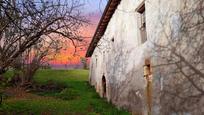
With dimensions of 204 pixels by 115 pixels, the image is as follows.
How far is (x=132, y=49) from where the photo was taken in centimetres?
1234

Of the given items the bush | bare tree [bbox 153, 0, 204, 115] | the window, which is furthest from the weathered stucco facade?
the bush

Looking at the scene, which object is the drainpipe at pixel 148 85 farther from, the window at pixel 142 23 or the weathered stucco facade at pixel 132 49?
the window at pixel 142 23

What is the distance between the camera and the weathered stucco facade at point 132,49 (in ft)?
29.0

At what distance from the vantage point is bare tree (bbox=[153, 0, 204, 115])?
6.63m

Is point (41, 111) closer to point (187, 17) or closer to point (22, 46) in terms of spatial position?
point (22, 46)

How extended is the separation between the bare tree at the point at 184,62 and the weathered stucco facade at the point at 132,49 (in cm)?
30

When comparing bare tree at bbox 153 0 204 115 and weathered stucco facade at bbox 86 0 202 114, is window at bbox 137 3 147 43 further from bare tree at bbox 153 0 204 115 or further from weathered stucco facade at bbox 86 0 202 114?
bare tree at bbox 153 0 204 115

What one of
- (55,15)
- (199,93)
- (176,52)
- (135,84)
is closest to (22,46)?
(55,15)

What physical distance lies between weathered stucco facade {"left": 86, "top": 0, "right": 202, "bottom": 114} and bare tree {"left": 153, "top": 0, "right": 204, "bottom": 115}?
0.99ft

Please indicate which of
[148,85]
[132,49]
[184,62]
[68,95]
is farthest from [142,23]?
[68,95]

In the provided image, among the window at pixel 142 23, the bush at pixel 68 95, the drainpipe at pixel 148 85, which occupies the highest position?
the window at pixel 142 23

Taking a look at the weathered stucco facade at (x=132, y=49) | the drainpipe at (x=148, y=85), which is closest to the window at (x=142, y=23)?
the weathered stucco facade at (x=132, y=49)

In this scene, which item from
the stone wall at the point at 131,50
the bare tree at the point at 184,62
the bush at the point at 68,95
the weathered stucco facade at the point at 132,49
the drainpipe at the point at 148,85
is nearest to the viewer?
the bare tree at the point at 184,62

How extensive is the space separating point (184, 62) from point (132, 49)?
5.15 m
